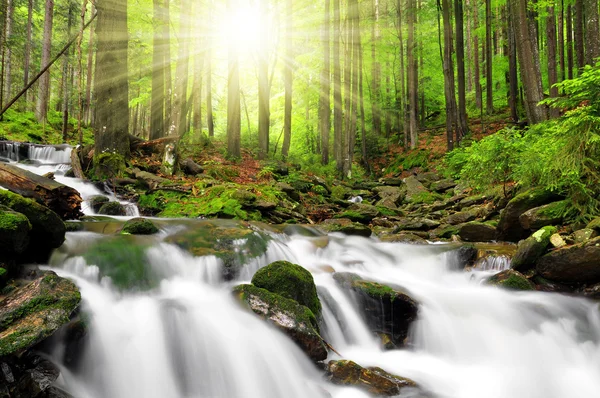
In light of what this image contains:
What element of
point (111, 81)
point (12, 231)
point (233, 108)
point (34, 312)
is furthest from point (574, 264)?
point (233, 108)

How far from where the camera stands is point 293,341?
4141 mm

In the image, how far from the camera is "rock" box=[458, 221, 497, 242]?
7.88 meters

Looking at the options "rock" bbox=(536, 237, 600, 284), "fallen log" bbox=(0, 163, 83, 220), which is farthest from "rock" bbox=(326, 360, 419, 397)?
"fallen log" bbox=(0, 163, 83, 220)

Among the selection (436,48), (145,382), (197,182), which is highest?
(436,48)

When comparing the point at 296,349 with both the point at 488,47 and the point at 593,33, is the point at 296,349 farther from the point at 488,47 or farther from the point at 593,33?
the point at 488,47

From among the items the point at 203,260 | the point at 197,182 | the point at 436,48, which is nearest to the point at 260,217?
the point at 197,182

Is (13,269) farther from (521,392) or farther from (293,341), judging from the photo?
(521,392)

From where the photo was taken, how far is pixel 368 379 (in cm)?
394

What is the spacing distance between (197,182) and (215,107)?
32032 mm

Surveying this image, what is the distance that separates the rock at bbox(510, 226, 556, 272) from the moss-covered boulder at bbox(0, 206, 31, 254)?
652 cm

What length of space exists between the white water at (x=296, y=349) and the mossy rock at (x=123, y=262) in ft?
0.46

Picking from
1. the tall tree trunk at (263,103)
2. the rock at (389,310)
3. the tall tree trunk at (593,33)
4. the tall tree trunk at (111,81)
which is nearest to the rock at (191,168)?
the tall tree trunk at (111,81)

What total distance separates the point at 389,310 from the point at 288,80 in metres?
18.0

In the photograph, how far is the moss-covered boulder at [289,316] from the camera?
13.6 feet
